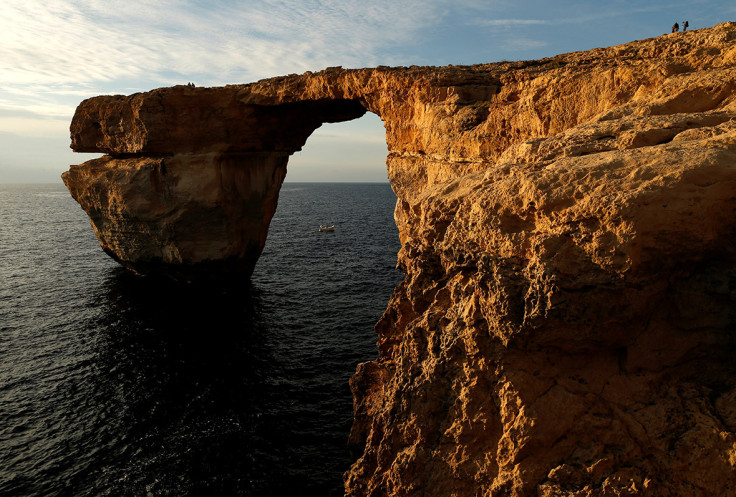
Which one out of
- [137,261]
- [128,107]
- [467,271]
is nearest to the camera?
[467,271]

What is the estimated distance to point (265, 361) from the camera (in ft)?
61.1

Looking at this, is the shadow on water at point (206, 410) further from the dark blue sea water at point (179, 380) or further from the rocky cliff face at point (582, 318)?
the rocky cliff face at point (582, 318)

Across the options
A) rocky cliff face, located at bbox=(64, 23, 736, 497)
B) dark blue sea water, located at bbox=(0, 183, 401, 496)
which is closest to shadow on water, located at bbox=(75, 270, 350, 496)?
dark blue sea water, located at bbox=(0, 183, 401, 496)

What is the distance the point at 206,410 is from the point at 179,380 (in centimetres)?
268

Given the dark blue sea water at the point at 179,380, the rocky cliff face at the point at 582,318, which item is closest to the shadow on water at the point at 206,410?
the dark blue sea water at the point at 179,380

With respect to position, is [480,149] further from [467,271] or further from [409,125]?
[467,271]

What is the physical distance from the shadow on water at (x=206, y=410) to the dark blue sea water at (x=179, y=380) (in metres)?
0.05

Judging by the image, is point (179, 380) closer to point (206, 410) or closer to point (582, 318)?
point (206, 410)

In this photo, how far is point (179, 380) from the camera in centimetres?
1714

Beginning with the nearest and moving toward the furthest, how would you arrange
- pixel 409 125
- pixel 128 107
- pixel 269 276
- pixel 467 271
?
pixel 467 271 → pixel 409 125 → pixel 128 107 → pixel 269 276

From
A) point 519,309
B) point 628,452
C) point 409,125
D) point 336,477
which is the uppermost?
point 409,125

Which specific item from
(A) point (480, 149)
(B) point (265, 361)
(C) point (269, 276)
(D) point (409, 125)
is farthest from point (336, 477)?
(C) point (269, 276)

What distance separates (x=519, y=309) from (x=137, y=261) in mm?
29163

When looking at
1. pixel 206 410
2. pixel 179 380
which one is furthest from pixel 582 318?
pixel 179 380
